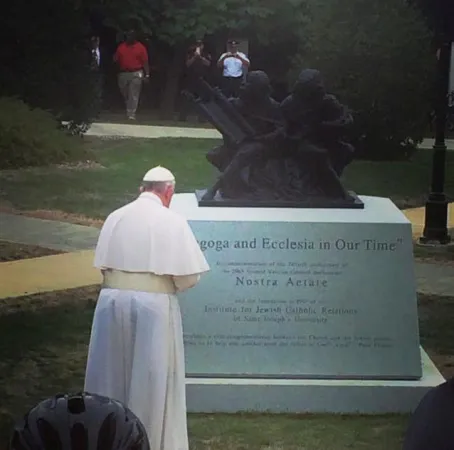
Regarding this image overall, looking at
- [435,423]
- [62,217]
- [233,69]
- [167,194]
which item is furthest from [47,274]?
[435,423]

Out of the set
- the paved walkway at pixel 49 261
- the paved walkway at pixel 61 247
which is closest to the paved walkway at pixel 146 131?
the paved walkway at pixel 61 247

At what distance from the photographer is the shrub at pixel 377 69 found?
28.3 ft

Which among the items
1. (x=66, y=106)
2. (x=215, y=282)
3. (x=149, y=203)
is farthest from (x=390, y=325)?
(x=66, y=106)

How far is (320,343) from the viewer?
275 inches

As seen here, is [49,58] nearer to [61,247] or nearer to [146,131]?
[146,131]

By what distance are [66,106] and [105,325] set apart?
3.18 metres

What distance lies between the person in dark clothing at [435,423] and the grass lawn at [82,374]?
4019 millimetres

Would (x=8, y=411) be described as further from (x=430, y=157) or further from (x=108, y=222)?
(x=430, y=157)

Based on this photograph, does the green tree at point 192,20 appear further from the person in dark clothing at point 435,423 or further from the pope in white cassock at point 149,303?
the person in dark clothing at point 435,423

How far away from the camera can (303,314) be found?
6918mm

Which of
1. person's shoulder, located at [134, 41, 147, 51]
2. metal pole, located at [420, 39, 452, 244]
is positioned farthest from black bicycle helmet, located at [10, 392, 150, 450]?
metal pole, located at [420, 39, 452, 244]

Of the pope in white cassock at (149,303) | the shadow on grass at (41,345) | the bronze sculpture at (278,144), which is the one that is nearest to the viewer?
the pope in white cassock at (149,303)

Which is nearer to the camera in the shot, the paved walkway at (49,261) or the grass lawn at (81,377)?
the grass lawn at (81,377)

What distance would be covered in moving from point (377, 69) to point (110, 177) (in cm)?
225
